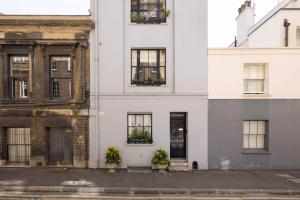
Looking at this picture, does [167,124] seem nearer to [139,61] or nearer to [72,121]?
[139,61]

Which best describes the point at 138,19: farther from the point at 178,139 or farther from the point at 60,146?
the point at 60,146

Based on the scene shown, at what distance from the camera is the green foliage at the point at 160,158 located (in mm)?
13141

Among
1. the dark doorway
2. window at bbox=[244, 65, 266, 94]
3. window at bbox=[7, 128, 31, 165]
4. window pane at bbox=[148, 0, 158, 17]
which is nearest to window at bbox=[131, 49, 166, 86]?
window pane at bbox=[148, 0, 158, 17]

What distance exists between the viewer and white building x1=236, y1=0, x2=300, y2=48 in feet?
55.4

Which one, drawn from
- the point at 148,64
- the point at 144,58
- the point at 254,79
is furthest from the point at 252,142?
the point at 144,58

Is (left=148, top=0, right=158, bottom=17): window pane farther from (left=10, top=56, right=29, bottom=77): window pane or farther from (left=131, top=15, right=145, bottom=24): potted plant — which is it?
(left=10, top=56, right=29, bottom=77): window pane

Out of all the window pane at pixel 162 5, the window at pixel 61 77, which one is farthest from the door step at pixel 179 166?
the window pane at pixel 162 5

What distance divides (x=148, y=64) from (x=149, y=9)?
118 inches

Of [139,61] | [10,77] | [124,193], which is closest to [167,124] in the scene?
[139,61]

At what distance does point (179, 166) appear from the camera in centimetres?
1361

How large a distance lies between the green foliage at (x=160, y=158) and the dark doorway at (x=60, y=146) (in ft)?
14.8

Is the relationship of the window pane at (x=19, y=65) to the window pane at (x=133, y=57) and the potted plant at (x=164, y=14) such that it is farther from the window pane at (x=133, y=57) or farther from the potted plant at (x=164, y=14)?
the potted plant at (x=164, y=14)

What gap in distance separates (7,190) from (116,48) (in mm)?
8182

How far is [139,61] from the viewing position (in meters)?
13.9
